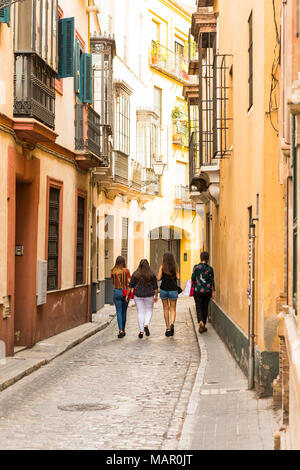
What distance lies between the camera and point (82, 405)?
966cm

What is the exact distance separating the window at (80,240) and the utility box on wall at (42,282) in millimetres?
4161

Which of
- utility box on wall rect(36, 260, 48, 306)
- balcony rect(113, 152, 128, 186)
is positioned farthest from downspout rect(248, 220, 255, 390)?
balcony rect(113, 152, 128, 186)

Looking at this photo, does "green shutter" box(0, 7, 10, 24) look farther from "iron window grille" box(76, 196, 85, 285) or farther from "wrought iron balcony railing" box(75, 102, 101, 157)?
"iron window grille" box(76, 196, 85, 285)

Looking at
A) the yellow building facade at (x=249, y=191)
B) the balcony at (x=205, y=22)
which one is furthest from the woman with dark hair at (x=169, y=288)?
the balcony at (x=205, y=22)

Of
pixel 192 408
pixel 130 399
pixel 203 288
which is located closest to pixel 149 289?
pixel 203 288

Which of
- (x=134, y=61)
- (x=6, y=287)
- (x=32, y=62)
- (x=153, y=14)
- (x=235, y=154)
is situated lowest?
(x=6, y=287)

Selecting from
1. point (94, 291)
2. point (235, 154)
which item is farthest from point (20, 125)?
point (94, 291)

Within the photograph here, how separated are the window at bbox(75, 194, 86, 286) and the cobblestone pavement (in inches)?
159

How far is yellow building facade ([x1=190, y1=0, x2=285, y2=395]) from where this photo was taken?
9734 millimetres

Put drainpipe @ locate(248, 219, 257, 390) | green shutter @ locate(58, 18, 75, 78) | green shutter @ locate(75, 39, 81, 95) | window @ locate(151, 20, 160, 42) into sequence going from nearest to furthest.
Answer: drainpipe @ locate(248, 219, 257, 390) < green shutter @ locate(58, 18, 75, 78) < green shutter @ locate(75, 39, 81, 95) < window @ locate(151, 20, 160, 42)

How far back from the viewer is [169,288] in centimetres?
1758

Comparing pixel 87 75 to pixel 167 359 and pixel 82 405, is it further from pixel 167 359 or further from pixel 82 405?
pixel 82 405

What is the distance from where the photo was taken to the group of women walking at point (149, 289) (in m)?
17.2
